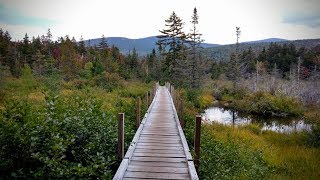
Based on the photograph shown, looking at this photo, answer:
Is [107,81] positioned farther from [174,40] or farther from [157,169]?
[157,169]

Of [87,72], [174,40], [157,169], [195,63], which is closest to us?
[157,169]

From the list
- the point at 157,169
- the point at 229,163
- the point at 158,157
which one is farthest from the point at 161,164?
the point at 229,163

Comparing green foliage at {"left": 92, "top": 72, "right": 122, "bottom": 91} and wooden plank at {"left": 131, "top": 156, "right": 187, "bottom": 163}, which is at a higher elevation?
green foliage at {"left": 92, "top": 72, "right": 122, "bottom": 91}

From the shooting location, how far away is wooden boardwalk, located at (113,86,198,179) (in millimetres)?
6148

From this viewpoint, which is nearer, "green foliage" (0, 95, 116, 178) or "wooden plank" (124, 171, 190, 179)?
"green foliage" (0, 95, 116, 178)

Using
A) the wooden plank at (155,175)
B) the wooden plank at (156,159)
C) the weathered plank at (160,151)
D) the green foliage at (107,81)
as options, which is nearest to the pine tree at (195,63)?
the green foliage at (107,81)

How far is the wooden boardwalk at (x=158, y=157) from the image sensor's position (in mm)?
6148

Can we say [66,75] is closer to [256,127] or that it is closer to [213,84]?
[213,84]

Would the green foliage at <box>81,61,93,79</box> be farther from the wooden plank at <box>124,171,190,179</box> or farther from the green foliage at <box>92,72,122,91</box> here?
the wooden plank at <box>124,171,190,179</box>

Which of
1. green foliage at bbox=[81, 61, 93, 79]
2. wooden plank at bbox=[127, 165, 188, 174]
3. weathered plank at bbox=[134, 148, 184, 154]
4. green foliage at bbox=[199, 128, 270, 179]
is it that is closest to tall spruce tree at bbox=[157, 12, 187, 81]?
green foliage at bbox=[81, 61, 93, 79]

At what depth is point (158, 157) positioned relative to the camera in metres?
7.37

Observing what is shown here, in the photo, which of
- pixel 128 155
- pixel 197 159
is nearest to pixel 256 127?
pixel 197 159

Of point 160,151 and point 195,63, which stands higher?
point 195,63

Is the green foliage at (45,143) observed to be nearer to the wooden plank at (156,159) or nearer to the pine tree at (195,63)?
the wooden plank at (156,159)
